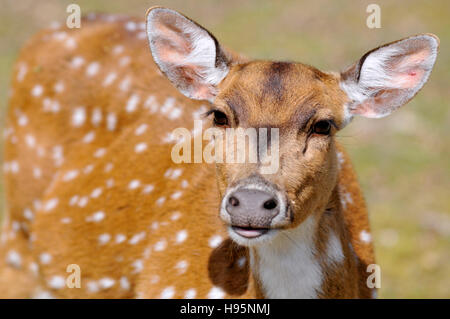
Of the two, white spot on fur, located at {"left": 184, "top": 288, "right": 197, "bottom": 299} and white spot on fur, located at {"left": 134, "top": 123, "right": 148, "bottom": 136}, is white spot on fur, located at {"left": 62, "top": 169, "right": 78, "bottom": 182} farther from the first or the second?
white spot on fur, located at {"left": 184, "top": 288, "right": 197, "bottom": 299}

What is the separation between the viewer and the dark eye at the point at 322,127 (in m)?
3.49

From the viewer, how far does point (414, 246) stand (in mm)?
6488

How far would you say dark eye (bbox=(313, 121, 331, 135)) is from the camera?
349 cm

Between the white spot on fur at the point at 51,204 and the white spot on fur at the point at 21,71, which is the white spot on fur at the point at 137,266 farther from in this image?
the white spot on fur at the point at 21,71

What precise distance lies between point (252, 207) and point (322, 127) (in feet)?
2.15

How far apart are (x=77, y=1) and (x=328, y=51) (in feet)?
18.2

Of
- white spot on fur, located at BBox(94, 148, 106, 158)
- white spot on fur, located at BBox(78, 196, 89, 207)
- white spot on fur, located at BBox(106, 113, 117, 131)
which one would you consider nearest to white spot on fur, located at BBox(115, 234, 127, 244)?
white spot on fur, located at BBox(78, 196, 89, 207)

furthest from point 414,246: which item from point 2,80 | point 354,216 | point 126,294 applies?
point 2,80

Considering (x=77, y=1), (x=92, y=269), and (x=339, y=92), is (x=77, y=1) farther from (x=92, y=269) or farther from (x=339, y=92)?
(x=339, y=92)

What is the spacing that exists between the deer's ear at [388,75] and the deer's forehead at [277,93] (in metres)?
0.17

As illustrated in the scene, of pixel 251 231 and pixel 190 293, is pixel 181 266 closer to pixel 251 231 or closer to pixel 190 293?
pixel 190 293

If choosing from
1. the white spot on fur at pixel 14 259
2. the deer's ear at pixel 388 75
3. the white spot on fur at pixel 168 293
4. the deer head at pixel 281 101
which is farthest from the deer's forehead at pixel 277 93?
the white spot on fur at pixel 14 259

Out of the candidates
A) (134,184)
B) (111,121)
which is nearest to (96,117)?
(111,121)

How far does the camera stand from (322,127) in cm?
352
